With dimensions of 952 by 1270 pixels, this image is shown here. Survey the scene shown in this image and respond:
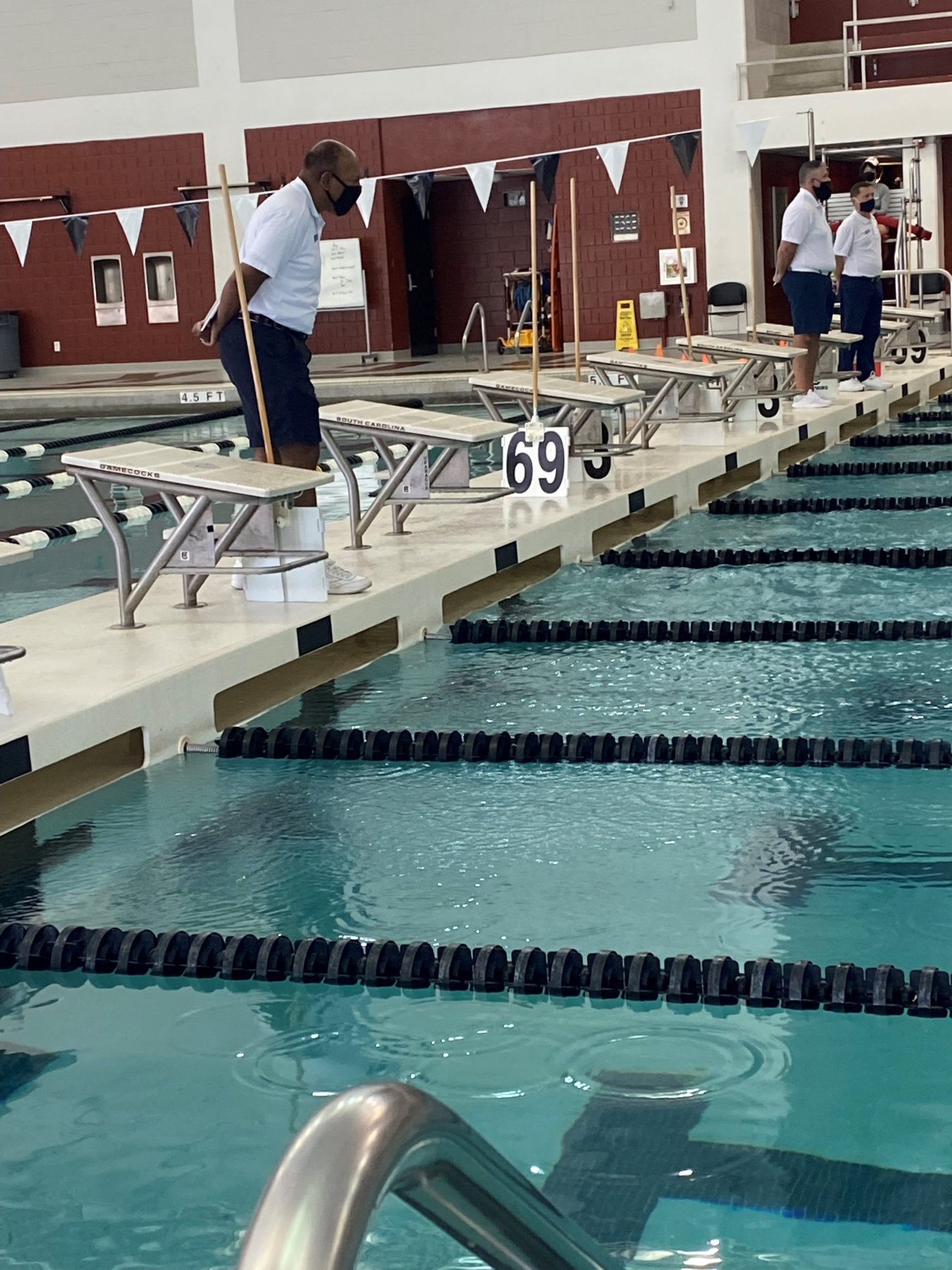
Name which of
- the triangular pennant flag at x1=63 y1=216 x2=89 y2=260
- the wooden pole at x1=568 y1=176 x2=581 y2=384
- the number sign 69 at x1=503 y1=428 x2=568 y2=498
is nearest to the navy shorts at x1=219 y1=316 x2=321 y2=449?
the number sign 69 at x1=503 y1=428 x2=568 y2=498

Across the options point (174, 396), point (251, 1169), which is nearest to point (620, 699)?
point (251, 1169)

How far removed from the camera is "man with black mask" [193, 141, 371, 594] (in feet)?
17.2

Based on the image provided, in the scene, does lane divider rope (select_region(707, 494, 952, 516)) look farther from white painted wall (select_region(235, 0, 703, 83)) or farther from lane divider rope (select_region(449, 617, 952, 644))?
white painted wall (select_region(235, 0, 703, 83))

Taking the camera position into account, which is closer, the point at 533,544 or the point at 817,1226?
the point at 817,1226

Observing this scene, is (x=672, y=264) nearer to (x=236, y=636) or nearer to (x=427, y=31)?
(x=427, y=31)

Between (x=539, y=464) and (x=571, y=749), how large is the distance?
138 inches

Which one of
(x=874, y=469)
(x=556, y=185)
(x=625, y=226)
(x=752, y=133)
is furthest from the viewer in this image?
(x=556, y=185)

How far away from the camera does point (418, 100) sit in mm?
20500

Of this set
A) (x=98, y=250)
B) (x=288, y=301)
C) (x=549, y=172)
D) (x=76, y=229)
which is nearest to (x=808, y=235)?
(x=549, y=172)

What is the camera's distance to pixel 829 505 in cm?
825

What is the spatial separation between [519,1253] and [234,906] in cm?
238

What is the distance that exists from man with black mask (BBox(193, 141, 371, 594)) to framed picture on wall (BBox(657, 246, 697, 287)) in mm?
15403

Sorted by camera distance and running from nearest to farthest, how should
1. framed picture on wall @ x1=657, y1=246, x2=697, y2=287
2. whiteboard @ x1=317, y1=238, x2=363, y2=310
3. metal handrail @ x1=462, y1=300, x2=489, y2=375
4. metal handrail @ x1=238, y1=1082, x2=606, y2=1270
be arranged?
1. metal handrail @ x1=238, y1=1082, x2=606, y2=1270
2. metal handrail @ x1=462, y1=300, x2=489, y2=375
3. framed picture on wall @ x1=657, y1=246, x2=697, y2=287
4. whiteboard @ x1=317, y1=238, x2=363, y2=310

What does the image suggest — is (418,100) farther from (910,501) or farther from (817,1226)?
(817,1226)
